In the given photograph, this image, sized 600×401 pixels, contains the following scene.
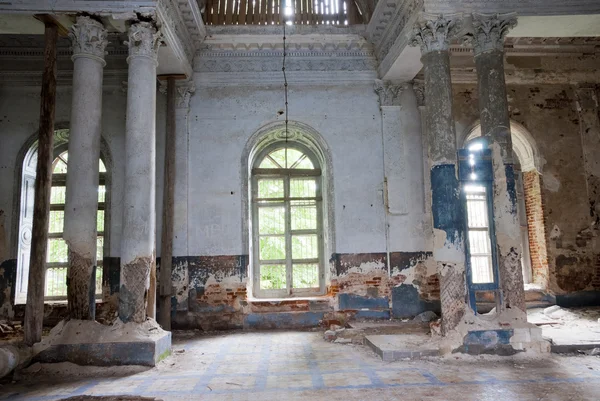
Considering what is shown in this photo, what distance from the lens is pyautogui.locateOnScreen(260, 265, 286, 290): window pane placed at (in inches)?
333

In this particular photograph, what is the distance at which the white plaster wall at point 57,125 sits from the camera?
7.87m

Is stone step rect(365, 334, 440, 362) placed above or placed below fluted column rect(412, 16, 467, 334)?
below

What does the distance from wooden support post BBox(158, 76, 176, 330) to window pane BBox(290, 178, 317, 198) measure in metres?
2.33

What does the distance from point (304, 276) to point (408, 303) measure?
6.63 ft

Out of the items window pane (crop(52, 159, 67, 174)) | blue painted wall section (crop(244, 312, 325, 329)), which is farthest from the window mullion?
window pane (crop(52, 159, 67, 174))

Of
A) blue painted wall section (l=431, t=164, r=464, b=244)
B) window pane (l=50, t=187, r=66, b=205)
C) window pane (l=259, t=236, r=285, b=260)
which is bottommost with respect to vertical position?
window pane (l=259, t=236, r=285, b=260)

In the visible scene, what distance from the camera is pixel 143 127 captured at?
5.86m

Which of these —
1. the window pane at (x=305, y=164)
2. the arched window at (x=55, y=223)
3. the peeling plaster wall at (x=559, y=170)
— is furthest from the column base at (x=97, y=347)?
the peeling plaster wall at (x=559, y=170)

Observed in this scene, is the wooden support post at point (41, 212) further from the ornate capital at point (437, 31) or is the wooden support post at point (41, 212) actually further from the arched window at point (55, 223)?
the ornate capital at point (437, 31)

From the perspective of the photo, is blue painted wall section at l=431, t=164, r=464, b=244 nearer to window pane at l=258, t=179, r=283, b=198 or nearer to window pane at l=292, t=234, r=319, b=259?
window pane at l=292, t=234, r=319, b=259

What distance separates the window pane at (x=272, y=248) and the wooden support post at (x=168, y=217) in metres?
1.78

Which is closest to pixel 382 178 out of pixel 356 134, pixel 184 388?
pixel 356 134

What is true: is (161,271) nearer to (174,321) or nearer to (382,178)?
(174,321)

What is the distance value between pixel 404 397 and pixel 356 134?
5323 mm
